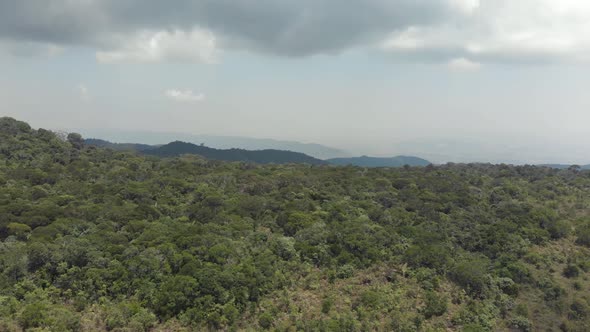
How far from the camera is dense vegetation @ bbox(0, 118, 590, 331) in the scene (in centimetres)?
2159

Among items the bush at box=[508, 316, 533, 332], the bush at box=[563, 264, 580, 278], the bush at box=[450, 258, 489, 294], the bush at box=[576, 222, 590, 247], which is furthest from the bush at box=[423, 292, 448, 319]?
the bush at box=[576, 222, 590, 247]

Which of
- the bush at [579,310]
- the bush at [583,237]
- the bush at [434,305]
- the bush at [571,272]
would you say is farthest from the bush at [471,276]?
the bush at [583,237]

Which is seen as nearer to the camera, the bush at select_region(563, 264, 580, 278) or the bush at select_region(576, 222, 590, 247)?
the bush at select_region(563, 264, 580, 278)

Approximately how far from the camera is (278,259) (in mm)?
27828

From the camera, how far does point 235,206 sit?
38.5 m

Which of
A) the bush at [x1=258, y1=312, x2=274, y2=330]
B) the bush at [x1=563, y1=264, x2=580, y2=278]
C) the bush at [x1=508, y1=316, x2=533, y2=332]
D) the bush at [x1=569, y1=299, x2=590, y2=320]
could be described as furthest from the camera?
the bush at [x1=563, y1=264, x2=580, y2=278]

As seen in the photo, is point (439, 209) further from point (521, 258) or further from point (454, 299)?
point (454, 299)

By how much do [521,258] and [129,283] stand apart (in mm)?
31605

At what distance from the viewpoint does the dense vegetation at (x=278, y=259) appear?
21594 millimetres

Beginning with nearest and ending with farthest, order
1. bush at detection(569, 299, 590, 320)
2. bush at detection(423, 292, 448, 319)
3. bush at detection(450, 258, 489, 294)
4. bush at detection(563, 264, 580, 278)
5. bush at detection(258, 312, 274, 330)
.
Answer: bush at detection(258, 312, 274, 330)
bush at detection(423, 292, 448, 319)
bush at detection(569, 299, 590, 320)
bush at detection(450, 258, 489, 294)
bush at detection(563, 264, 580, 278)

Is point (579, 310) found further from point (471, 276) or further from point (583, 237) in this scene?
point (583, 237)

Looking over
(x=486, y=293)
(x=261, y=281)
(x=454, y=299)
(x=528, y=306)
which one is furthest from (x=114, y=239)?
(x=528, y=306)

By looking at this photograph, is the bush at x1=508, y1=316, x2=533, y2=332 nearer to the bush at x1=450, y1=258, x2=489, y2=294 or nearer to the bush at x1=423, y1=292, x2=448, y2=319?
the bush at x1=450, y1=258, x2=489, y2=294

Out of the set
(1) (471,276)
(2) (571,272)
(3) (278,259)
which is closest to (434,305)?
(1) (471,276)
